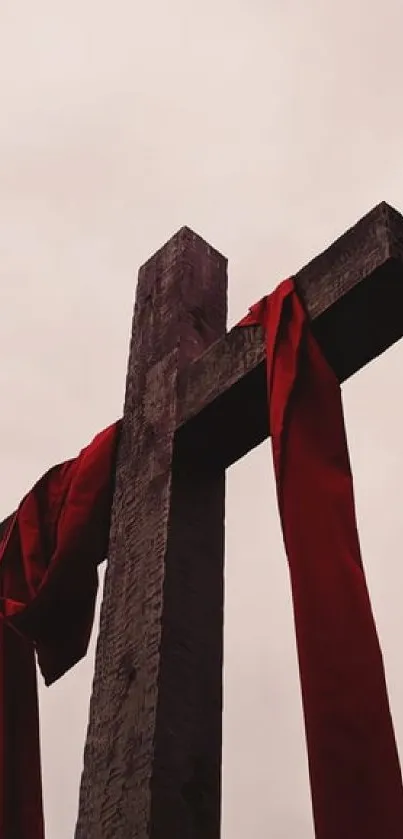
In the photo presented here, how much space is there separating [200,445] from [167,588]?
407 mm

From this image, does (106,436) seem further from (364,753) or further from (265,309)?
(364,753)

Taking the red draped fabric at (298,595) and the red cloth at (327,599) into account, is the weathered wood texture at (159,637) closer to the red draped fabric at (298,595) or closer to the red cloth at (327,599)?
the red draped fabric at (298,595)

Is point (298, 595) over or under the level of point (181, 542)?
under

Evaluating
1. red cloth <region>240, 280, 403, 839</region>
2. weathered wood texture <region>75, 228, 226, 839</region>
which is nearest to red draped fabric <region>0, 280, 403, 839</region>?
red cloth <region>240, 280, 403, 839</region>

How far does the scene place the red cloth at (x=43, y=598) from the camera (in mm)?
2418

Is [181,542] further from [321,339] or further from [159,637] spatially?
[321,339]

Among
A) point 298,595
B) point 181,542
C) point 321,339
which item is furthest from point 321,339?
point 298,595

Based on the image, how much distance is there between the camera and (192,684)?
205cm

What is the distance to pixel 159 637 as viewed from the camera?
6.75 feet

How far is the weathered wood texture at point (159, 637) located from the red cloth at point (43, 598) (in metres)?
0.09

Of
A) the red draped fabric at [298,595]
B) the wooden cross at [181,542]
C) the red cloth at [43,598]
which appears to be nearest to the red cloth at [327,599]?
the red draped fabric at [298,595]

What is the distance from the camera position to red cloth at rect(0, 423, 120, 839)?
2.42m

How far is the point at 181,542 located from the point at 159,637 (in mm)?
249

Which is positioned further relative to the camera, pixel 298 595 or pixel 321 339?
pixel 321 339
